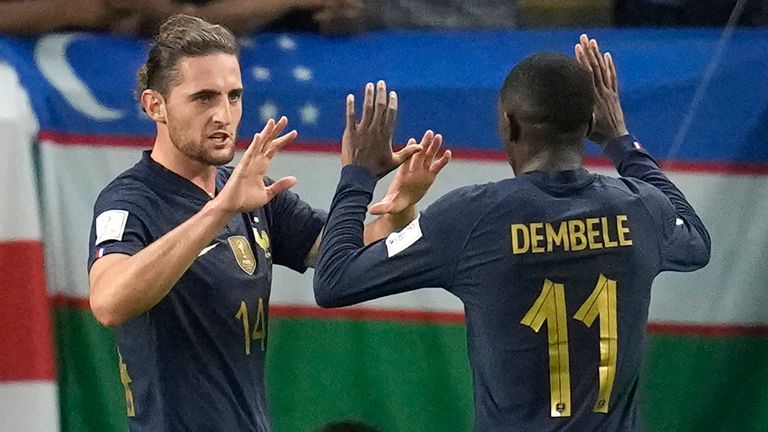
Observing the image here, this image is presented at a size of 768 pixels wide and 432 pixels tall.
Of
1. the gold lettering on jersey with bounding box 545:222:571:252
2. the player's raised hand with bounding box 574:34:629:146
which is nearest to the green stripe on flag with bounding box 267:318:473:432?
the player's raised hand with bounding box 574:34:629:146

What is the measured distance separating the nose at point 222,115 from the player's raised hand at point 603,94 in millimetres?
622

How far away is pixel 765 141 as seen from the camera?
9.37ft

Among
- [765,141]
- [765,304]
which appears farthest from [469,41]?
[765,304]

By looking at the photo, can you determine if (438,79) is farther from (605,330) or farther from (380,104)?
(605,330)

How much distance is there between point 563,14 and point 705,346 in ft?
2.80

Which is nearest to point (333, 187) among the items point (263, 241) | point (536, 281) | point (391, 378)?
point (391, 378)

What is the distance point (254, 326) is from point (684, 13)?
54.0 inches

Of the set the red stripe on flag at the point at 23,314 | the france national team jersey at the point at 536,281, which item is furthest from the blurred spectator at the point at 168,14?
the france national team jersey at the point at 536,281

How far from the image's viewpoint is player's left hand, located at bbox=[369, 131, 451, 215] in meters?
2.21

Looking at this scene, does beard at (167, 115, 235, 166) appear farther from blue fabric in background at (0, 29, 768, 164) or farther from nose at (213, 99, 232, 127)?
blue fabric in background at (0, 29, 768, 164)

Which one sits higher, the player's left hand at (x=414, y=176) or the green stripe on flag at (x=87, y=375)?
the player's left hand at (x=414, y=176)

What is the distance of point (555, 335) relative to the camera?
1.96 meters

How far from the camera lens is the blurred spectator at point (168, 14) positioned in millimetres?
3104

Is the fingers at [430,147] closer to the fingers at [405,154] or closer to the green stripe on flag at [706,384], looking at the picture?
the fingers at [405,154]
